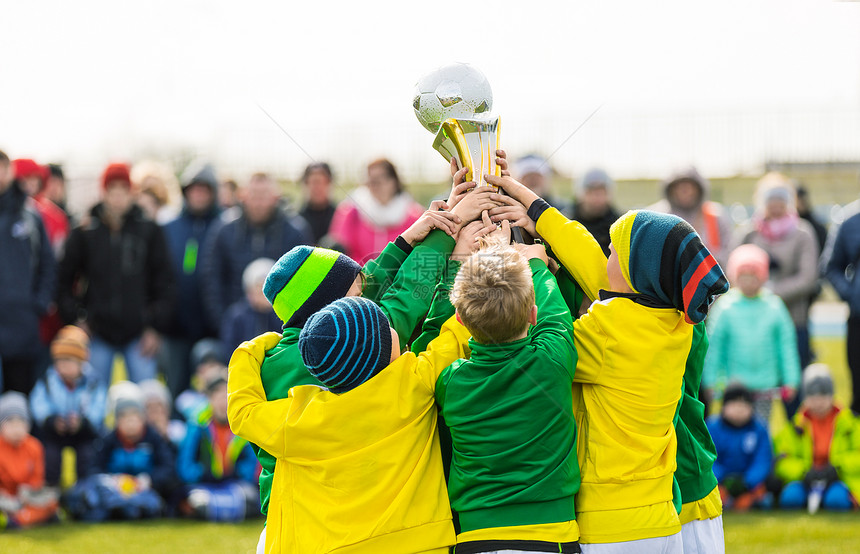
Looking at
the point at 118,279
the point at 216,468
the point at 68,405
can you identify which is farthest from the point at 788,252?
the point at 68,405

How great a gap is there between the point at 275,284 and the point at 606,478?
1.11 m

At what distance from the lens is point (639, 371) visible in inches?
104

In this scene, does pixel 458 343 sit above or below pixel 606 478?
above

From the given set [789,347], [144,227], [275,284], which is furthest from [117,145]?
[275,284]

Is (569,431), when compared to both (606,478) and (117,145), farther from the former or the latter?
(117,145)

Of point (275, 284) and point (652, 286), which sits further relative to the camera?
point (275, 284)

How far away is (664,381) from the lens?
8.78 ft

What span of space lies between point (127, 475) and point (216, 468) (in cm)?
56

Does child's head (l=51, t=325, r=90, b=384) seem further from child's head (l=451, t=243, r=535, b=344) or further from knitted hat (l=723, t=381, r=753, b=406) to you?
child's head (l=451, t=243, r=535, b=344)

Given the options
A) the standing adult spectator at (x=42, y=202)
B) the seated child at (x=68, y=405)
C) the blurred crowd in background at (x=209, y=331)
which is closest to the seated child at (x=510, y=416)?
the blurred crowd in background at (x=209, y=331)

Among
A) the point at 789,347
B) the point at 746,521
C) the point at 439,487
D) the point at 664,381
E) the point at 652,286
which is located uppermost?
the point at 652,286

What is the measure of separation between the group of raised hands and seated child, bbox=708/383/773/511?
3.47 metres

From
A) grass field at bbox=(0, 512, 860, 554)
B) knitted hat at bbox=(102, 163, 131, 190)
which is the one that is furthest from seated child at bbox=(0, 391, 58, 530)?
knitted hat at bbox=(102, 163, 131, 190)

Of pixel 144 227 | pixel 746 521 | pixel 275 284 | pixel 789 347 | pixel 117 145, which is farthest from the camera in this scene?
pixel 117 145
